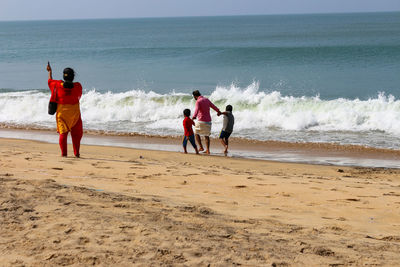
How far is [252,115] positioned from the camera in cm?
1791

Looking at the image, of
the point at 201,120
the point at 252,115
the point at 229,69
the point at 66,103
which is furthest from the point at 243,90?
the point at 66,103

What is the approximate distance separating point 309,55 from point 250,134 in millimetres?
26312

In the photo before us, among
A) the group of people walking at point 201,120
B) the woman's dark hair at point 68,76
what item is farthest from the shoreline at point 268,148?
the woman's dark hair at point 68,76

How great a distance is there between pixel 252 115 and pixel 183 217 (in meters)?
13.0

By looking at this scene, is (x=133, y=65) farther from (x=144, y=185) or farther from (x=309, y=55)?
(x=144, y=185)

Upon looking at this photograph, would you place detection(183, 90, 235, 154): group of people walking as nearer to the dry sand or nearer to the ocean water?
the dry sand

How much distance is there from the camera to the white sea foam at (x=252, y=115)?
15.4m

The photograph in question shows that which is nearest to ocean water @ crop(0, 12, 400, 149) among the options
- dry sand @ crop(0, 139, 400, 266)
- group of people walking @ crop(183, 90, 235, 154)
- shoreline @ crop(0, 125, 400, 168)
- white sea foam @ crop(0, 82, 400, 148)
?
white sea foam @ crop(0, 82, 400, 148)

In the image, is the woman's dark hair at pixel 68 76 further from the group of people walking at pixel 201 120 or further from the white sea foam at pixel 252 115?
the white sea foam at pixel 252 115

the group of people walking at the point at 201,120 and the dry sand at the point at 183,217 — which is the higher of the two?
the group of people walking at the point at 201,120

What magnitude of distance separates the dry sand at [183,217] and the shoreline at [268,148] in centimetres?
358

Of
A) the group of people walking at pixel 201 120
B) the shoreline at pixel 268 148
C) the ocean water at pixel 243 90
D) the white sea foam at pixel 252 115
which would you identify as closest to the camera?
the group of people walking at pixel 201 120

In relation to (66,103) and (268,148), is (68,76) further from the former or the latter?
(268,148)

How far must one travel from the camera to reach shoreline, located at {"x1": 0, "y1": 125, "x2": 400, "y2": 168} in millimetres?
11648
